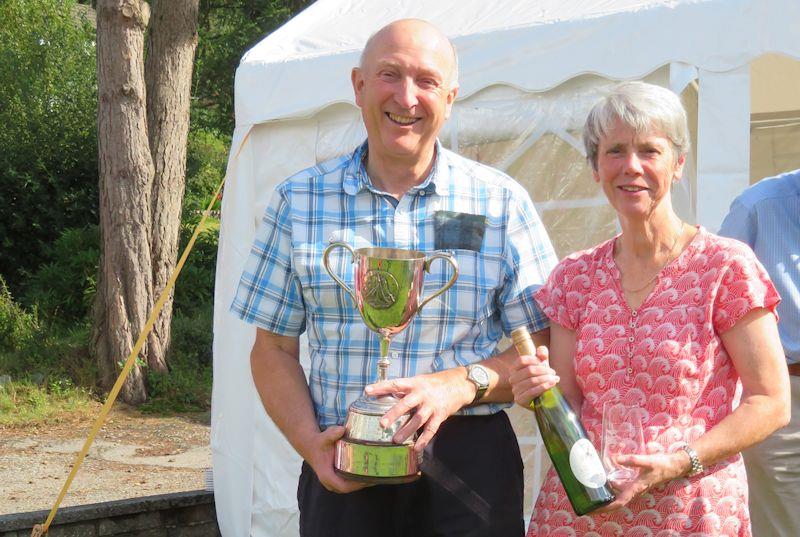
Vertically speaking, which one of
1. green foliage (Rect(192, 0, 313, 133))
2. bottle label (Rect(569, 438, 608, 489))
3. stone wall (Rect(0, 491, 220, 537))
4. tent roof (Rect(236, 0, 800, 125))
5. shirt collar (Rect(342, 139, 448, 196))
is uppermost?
green foliage (Rect(192, 0, 313, 133))

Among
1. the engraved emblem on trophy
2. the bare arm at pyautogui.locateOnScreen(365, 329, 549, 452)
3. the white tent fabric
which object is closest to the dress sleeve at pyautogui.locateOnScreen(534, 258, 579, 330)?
the bare arm at pyautogui.locateOnScreen(365, 329, 549, 452)

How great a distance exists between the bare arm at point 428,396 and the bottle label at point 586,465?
21 centimetres

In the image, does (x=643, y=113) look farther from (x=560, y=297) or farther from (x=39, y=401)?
(x=39, y=401)

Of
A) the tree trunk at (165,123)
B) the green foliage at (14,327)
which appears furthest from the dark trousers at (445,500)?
the green foliage at (14,327)

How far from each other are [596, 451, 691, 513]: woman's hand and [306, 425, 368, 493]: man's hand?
495mm

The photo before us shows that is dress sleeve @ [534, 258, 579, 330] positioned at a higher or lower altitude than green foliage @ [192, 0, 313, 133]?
lower

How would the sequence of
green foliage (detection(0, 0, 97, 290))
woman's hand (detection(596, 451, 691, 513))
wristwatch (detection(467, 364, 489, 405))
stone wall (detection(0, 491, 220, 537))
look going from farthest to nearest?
green foliage (detection(0, 0, 97, 290)), stone wall (detection(0, 491, 220, 537)), wristwatch (detection(467, 364, 489, 405)), woman's hand (detection(596, 451, 691, 513))

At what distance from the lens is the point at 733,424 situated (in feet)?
6.28

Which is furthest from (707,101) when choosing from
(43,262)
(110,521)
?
(43,262)

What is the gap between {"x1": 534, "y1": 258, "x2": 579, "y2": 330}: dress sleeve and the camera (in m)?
2.12

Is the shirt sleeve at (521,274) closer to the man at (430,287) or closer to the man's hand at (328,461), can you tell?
the man at (430,287)

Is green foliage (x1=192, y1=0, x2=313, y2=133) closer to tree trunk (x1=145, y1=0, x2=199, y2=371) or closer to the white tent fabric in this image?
tree trunk (x1=145, y1=0, x2=199, y2=371)

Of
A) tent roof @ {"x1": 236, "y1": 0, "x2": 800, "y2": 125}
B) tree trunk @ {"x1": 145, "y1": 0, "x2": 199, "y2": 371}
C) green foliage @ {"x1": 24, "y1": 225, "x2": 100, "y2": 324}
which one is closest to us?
tent roof @ {"x1": 236, "y1": 0, "x2": 800, "y2": 125}

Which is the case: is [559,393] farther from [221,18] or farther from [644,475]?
[221,18]
